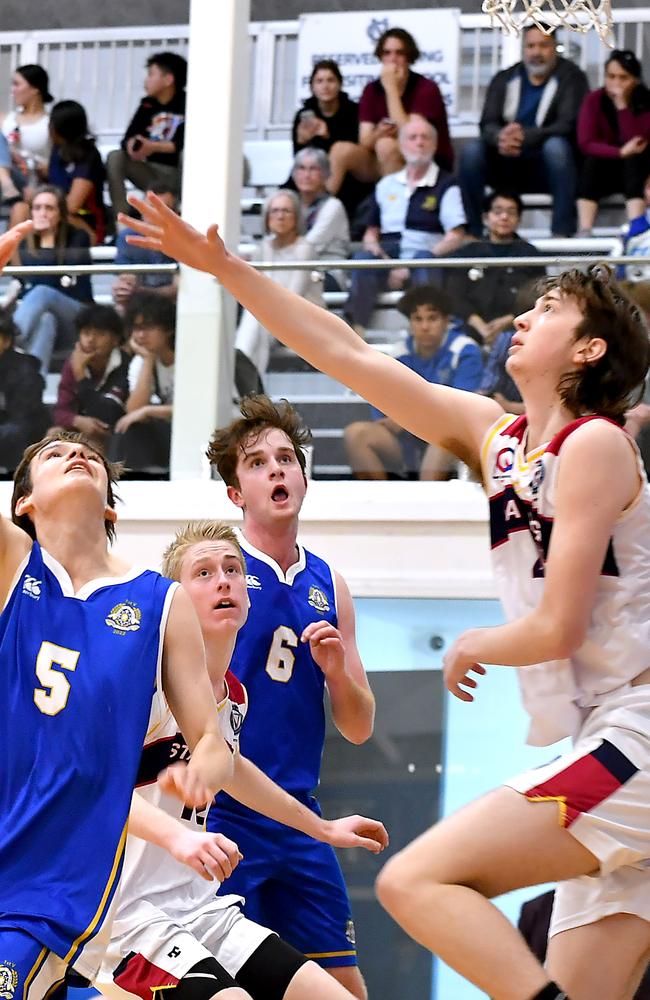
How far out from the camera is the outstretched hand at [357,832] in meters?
3.84

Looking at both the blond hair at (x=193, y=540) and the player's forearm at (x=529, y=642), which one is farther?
the blond hair at (x=193, y=540)

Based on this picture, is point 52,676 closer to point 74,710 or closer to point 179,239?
point 74,710

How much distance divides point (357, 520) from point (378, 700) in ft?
2.83

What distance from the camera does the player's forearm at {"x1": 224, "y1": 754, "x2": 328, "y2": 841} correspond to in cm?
401

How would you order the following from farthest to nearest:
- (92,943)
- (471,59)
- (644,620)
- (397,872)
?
(471,59) < (92,943) < (644,620) < (397,872)

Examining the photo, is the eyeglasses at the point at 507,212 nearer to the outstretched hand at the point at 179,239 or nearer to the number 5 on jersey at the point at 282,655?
the number 5 on jersey at the point at 282,655

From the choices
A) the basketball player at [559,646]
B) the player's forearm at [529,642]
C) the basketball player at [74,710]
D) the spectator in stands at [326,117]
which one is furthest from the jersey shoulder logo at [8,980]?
the spectator in stands at [326,117]

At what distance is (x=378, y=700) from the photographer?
7.09m

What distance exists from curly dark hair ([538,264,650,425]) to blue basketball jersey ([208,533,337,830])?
1.67 metres

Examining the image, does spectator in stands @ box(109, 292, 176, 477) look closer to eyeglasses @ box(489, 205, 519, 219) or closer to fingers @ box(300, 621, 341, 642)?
eyeglasses @ box(489, 205, 519, 219)

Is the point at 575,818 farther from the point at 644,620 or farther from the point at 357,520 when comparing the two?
the point at 357,520

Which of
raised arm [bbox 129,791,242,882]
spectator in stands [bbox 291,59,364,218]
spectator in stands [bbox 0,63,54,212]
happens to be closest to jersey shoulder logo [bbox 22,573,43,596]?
raised arm [bbox 129,791,242,882]

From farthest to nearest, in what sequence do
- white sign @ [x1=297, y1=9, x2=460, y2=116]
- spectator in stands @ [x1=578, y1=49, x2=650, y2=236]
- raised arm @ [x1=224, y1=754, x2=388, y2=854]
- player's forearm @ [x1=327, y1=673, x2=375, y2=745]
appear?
white sign @ [x1=297, y1=9, x2=460, y2=116]
spectator in stands @ [x1=578, y1=49, x2=650, y2=236]
player's forearm @ [x1=327, y1=673, x2=375, y2=745]
raised arm @ [x1=224, y1=754, x2=388, y2=854]

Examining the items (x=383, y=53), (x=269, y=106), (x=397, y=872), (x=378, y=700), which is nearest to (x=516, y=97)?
(x=383, y=53)
